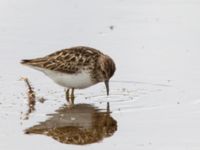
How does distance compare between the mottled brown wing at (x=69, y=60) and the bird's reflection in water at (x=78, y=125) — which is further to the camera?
the mottled brown wing at (x=69, y=60)

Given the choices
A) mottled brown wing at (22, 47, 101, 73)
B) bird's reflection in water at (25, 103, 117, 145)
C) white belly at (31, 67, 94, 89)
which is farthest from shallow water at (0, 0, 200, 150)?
mottled brown wing at (22, 47, 101, 73)

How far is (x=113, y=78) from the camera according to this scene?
1447cm

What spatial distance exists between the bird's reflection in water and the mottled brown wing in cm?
82

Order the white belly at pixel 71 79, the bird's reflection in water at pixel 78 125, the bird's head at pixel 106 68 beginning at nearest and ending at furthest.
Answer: the bird's reflection in water at pixel 78 125
the white belly at pixel 71 79
the bird's head at pixel 106 68

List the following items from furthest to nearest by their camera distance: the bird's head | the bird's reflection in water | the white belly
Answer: the bird's head, the white belly, the bird's reflection in water

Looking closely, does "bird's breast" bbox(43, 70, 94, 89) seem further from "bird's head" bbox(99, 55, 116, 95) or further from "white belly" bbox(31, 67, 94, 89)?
"bird's head" bbox(99, 55, 116, 95)

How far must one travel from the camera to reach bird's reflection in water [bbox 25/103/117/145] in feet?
36.8

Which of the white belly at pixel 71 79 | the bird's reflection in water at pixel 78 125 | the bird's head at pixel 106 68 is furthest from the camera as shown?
the bird's head at pixel 106 68

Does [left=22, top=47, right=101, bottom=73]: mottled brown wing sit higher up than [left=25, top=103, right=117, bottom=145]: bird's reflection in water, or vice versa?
[left=22, top=47, right=101, bottom=73]: mottled brown wing

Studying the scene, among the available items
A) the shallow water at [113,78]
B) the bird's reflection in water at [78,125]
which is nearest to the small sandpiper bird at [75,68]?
the shallow water at [113,78]

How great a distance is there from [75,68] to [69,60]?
18 cm

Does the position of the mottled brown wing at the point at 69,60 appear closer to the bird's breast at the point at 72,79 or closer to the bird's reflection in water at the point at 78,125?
the bird's breast at the point at 72,79

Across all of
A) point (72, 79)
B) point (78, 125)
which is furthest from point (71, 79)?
point (78, 125)

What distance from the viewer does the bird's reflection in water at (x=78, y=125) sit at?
36.8ft
